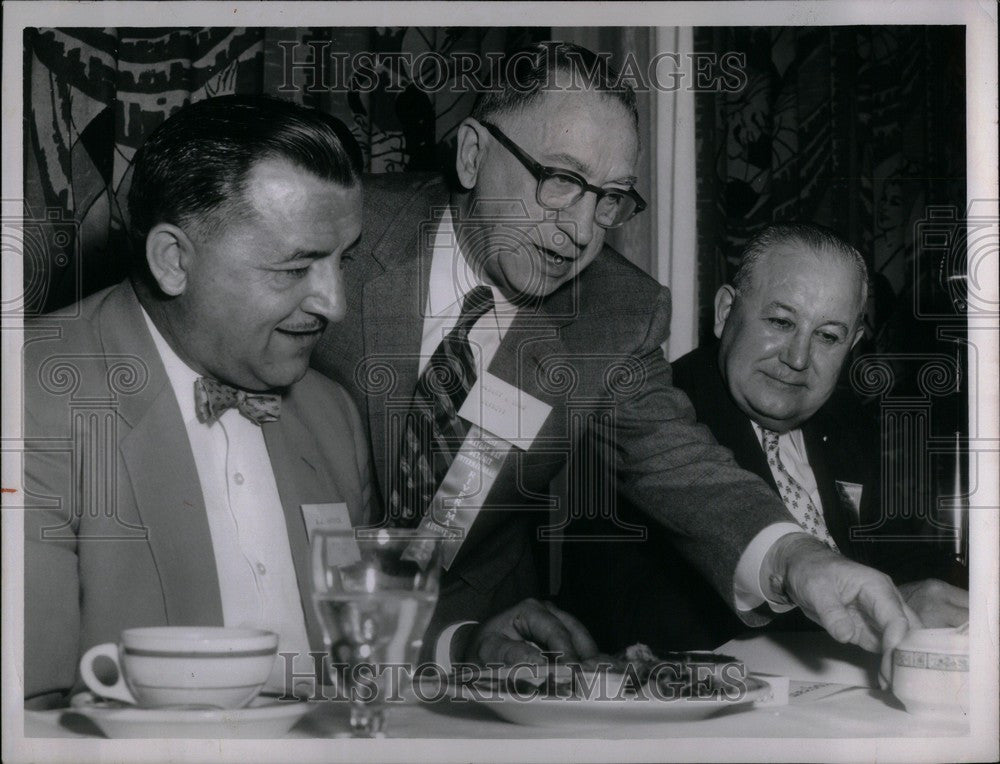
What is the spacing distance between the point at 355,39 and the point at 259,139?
0.75ft

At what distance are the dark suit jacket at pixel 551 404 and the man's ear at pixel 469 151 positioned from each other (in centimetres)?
4

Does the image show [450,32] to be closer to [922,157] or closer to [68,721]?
[922,157]

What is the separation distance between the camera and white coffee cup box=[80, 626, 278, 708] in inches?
44.8

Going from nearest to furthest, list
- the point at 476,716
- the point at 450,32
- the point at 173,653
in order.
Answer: the point at 173,653, the point at 476,716, the point at 450,32

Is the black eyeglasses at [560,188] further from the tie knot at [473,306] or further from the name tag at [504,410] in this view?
the name tag at [504,410]

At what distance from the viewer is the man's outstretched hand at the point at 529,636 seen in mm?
1559

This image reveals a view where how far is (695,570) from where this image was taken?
1.64 meters

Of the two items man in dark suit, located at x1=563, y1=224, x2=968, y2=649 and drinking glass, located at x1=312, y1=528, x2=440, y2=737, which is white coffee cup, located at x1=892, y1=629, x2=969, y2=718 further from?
drinking glass, located at x1=312, y1=528, x2=440, y2=737

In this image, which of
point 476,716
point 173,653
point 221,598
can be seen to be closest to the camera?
point 173,653

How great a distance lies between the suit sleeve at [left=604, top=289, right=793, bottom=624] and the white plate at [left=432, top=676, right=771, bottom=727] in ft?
0.83

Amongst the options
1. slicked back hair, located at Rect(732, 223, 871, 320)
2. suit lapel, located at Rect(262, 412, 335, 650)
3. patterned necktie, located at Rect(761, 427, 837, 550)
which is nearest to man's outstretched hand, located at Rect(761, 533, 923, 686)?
patterned necktie, located at Rect(761, 427, 837, 550)

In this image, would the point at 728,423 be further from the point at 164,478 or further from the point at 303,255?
the point at 164,478

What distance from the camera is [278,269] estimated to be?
4.99 feet

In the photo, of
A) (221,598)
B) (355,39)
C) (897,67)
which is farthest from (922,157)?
(221,598)
